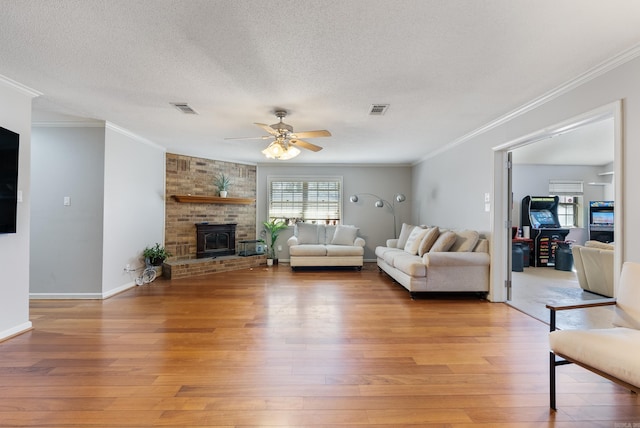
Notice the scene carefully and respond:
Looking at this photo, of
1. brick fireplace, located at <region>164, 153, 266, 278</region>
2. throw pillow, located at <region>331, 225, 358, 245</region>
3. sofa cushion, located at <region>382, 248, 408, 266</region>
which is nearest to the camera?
sofa cushion, located at <region>382, 248, 408, 266</region>

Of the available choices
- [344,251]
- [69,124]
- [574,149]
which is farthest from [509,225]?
[69,124]

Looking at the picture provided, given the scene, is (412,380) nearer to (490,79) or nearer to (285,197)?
(490,79)

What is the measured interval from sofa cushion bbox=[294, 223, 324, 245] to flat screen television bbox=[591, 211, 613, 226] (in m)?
6.70

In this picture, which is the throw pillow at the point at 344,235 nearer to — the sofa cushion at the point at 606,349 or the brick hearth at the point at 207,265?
the brick hearth at the point at 207,265

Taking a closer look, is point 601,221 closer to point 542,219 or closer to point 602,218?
point 602,218

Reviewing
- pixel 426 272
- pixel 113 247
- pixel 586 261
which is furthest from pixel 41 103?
pixel 586 261

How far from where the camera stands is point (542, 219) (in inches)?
293

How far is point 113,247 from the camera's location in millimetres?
4449

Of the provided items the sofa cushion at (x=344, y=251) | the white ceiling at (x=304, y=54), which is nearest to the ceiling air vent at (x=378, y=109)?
the white ceiling at (x=304, y=54)

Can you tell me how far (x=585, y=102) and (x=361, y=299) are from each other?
3.20 metres

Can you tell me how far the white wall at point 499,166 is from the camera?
7.63ft

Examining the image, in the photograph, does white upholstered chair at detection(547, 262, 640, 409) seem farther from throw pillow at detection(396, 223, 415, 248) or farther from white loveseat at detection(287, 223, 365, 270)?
white loveseat at detection(287, 223, 365, 270)

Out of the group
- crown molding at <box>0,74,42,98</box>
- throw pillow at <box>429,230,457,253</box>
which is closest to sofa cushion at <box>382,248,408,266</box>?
throw pillow at <box>429,230,457,253</box>

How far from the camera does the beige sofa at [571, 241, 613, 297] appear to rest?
437 cm
